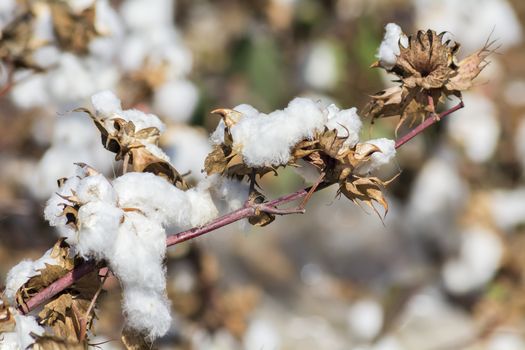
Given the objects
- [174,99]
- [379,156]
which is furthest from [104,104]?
[174,99]

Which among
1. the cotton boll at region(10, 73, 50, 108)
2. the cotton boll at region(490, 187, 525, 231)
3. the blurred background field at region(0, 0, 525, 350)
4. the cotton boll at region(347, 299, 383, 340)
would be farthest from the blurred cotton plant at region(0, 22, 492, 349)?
the cotton boll at region(490, 187, 525, 231)

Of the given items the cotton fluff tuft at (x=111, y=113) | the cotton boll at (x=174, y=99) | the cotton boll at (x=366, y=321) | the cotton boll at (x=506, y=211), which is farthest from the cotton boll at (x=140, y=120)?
the cotton boll at (x=506, y=211)

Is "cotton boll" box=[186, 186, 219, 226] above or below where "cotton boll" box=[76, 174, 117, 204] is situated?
below

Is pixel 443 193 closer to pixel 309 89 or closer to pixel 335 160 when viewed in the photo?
pixel 309 89

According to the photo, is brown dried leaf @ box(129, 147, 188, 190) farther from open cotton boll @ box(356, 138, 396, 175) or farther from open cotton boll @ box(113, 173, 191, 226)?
open cotton boll @ box(356, 138, 396, 175)

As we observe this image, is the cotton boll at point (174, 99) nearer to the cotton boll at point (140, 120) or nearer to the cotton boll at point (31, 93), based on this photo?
the cotton boll at point (31, 93)

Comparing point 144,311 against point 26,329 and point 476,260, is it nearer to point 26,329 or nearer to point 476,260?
point 26,329

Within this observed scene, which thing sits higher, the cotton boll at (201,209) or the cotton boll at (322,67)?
the cotton boll at (201,209)
